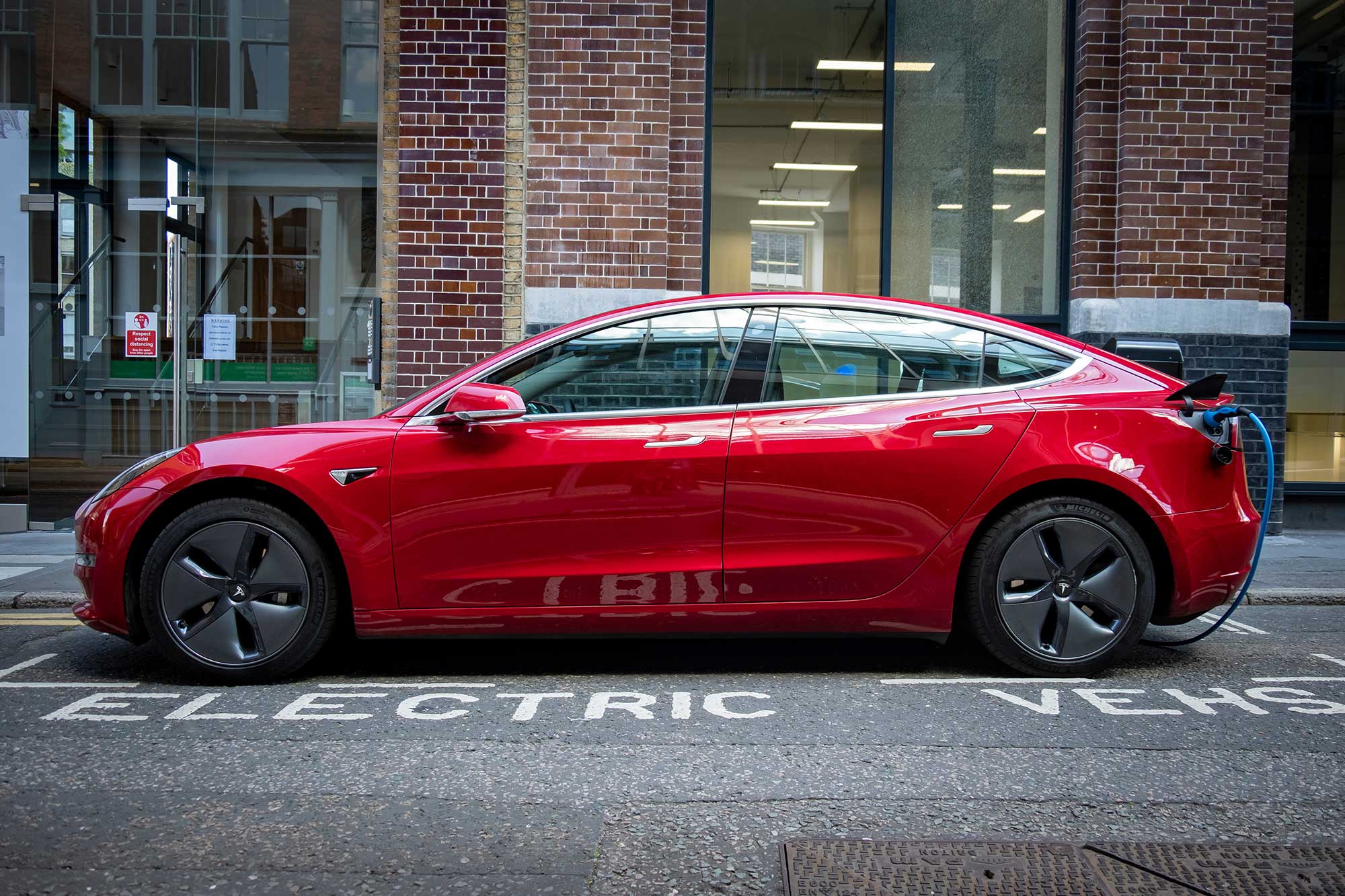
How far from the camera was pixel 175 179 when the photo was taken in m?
9.95

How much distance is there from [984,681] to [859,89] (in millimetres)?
7288

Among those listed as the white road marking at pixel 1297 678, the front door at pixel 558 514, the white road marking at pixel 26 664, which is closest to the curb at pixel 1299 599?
the white road marking at pixel 1297 678

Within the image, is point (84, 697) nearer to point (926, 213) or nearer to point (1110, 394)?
point (1110, 394)

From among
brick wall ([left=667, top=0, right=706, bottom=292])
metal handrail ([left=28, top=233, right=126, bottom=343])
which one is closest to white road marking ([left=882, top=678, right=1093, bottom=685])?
brick wall ([left=667, top=0, right=706, bottom=292])

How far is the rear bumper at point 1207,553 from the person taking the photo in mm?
4555

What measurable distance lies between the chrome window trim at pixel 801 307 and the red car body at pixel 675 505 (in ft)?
0.11

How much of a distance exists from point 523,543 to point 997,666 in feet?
7.01

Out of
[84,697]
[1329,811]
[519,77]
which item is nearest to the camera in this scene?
[1329,811]

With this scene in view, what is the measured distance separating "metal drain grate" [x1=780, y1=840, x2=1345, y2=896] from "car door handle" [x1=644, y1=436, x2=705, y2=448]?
1891 millimetres

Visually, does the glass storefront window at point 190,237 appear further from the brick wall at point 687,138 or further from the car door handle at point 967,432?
the car door handle at point 967,432

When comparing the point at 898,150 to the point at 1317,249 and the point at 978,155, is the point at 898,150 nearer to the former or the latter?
the point at 978,155

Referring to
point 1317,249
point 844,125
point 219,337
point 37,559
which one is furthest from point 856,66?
point 37,559

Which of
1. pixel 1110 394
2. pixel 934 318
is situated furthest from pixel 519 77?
pixel 1110 394

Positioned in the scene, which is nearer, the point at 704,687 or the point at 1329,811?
the point at 1329,811
